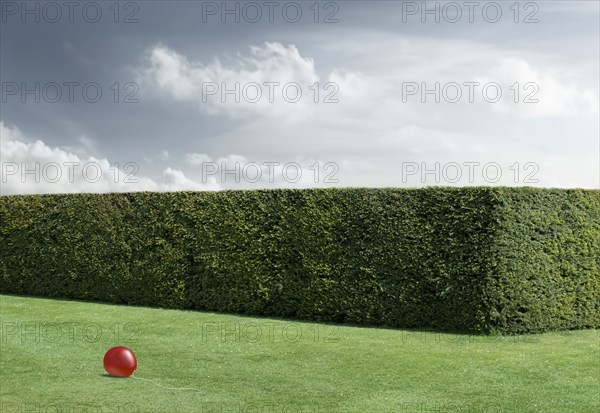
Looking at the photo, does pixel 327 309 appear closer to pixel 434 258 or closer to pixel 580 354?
pixel 434 258

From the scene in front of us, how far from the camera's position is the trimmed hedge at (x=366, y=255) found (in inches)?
657

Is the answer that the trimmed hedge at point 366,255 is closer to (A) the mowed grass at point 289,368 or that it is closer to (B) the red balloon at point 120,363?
(A) the mowed grass at point 289,368

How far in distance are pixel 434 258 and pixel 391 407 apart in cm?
721

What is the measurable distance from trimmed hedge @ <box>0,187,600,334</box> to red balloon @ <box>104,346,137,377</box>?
24.2 ft

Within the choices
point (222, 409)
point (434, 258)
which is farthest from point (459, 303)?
point (222, 409)

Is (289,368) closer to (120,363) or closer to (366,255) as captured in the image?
(120,363)

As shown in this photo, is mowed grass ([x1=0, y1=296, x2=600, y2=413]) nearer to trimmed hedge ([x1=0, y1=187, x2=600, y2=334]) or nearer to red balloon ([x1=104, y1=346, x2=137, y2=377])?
red balloon ([x1=104, y1=346, x2=137, y2=377])

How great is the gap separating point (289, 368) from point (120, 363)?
9.48 feet

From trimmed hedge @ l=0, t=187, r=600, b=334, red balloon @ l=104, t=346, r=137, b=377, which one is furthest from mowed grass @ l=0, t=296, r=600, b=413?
trimmed hedge @ l=0, t=187, r=600, b=334

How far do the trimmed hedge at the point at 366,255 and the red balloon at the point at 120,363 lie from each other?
7.37 metres

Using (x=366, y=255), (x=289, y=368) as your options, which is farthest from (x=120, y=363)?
(x=366, y=255)

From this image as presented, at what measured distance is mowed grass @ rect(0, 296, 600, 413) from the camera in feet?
35.1

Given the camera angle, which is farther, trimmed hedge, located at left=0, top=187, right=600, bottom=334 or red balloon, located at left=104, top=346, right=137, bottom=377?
trimmed hedge, located at left=0, top=187, right=600, bottom=334

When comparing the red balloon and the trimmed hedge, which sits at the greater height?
the trimmed hedge
